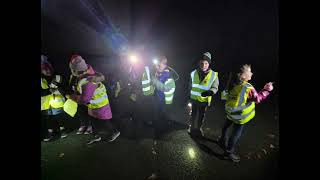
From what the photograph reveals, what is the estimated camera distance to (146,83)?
5.12 m

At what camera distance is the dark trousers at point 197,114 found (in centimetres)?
466

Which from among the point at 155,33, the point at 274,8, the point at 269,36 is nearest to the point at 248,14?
the point at 274,8

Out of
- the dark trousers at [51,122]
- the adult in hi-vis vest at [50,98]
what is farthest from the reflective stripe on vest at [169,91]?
the dark trousers at [51,122]

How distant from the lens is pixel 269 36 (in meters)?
7.05

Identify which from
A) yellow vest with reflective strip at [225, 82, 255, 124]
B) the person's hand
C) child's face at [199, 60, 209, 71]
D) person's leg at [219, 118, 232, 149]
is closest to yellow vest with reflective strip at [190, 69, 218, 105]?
→ child's face at [199, 60, 209, 71]

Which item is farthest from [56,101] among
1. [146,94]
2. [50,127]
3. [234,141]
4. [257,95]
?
[257,95]

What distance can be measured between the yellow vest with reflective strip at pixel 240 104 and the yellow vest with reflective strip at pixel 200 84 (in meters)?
0.59

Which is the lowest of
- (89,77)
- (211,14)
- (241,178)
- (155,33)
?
(241,178)

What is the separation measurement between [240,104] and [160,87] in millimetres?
1942

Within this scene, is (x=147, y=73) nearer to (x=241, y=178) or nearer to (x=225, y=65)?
(x=241, y=178)

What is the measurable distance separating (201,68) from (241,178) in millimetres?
2176

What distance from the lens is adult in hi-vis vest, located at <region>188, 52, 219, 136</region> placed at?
4297mm

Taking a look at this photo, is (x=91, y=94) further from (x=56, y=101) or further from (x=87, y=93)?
(x=56, y=101)

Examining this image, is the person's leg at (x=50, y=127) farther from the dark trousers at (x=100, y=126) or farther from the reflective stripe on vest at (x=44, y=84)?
the dark trousers at (x=100, y=126)
